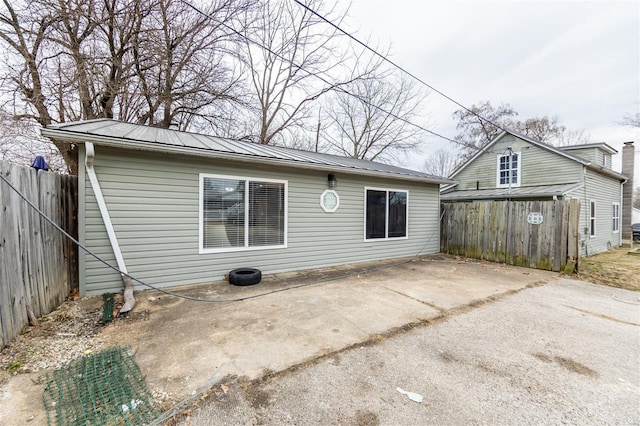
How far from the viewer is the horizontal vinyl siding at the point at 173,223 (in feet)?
13.3

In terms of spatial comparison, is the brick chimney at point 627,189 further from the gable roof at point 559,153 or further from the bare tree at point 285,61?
the bare tree at point 285,61

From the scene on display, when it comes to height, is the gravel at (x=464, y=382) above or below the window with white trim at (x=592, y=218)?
below

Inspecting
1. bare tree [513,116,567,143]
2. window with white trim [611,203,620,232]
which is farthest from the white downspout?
bare tree [513,116,567,143]

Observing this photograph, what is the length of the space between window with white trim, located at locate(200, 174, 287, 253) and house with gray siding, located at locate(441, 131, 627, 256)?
6487 millimetres

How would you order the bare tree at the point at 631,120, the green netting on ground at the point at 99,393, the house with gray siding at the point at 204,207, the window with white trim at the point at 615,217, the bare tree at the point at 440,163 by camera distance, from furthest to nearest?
the bare tree at the point at 440,163 → the bare tree at the point at 631,120 → the window with white trim at the point at 615,217 → the house with gray siding at the point at 204,207 → the green netting on ground at the point at 99,393

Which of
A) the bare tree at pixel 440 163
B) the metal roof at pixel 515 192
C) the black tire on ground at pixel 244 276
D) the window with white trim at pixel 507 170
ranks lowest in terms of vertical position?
the black tire on ground at pixel 244 276

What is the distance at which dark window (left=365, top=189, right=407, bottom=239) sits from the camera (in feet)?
23.5

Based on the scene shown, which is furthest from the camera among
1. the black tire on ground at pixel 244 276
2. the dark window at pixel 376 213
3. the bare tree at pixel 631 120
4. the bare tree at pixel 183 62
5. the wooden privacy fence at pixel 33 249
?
the bare tree at pixel 631 120

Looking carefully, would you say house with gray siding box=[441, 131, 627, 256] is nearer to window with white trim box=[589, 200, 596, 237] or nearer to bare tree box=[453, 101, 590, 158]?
window with white trim box=[589, 200, 596, 237]

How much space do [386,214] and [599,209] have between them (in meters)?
10.0

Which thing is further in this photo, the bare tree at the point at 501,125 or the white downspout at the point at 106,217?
the bare tree at the point at 501,125

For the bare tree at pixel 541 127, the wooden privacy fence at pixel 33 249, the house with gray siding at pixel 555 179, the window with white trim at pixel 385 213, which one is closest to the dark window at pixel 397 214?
the window with white trim at pixel 385 213

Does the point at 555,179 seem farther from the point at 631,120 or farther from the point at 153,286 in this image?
the point at 153,286

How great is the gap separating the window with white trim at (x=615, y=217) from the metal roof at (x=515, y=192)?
4.46 meters
